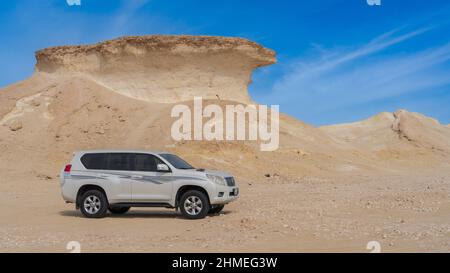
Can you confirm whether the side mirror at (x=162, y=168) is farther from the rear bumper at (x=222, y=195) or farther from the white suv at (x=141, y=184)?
the rear bumper at (x=222, y=195)

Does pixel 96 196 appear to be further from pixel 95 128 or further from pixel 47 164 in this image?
pixel 95 128

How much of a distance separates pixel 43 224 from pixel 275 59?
31151mm

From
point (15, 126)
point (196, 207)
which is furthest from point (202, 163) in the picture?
point (196, 207)

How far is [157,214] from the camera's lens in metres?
13.6

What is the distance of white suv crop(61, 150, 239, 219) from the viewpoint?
12344 millimetres

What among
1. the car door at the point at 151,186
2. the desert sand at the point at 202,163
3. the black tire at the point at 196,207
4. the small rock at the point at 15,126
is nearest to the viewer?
the desert sand at the point at 202,163

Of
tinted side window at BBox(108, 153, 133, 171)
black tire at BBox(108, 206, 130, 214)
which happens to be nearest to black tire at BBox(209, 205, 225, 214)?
tinted side window at BBox(108, 153, 133, 171)

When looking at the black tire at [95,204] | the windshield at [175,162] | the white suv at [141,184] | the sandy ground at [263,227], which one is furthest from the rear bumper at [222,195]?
the black tire at [95,204]

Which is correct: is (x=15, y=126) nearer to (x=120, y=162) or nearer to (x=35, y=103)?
(x=35, y=103)

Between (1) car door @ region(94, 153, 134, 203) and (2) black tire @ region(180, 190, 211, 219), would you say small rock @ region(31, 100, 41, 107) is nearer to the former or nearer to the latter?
(1) car door @ region(94, 153, 134, 203)

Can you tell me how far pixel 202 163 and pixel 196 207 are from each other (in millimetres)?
14394

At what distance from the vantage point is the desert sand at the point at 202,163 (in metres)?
9.61

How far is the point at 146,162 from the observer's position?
12953mm
